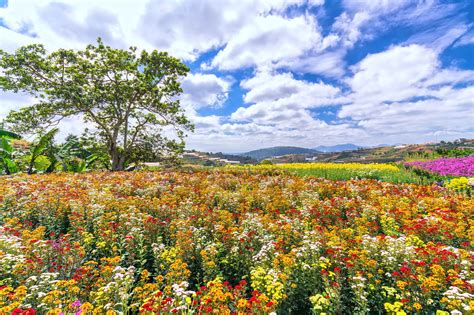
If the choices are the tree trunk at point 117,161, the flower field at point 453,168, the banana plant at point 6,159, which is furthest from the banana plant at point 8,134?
the flower field at point 453,168

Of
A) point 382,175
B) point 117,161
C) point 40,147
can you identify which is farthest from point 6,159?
point 382,175

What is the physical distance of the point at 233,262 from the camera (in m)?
4.77

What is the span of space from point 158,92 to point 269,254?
2110 cm

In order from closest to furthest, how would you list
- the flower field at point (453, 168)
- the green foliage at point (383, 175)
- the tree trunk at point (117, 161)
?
1. the flower field at point (453, 168)
2. the green foliage at point (383, 175)
3. the tree trunk at point (117, 161)

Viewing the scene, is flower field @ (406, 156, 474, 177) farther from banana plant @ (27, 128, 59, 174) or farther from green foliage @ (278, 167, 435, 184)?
banana plant @ (27, 128, 59, 174)

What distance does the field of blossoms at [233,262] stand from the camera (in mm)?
3074

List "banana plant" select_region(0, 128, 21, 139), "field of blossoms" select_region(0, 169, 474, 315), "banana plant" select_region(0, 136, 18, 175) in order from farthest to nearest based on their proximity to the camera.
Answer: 1. "banana plant" select_region(0, 128, 21, 139)
2. "banana plant" select_region(0, 136, 18, 175)
3. "field of blossoms" select_region(0, 169, 474, 315)

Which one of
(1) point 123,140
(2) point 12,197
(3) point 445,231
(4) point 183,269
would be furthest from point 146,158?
(3) point 445,231

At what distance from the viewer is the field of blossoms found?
3074mm

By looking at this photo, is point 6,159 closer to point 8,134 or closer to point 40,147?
point 40,147

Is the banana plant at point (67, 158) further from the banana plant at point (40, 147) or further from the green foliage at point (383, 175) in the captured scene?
the green foliage at point (383, 175)

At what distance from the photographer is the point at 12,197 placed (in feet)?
27.2

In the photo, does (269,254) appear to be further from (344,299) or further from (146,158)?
(146,158)

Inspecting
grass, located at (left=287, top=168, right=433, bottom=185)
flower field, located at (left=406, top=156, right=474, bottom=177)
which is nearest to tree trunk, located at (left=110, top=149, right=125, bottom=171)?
grass, located at (left=287, top=168, right=433, bottom=185)
